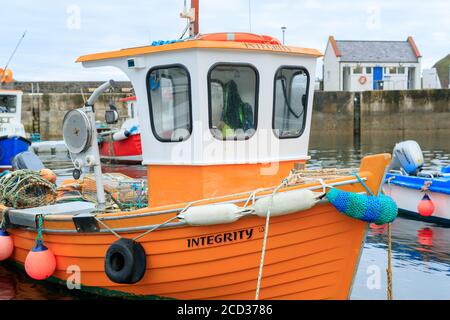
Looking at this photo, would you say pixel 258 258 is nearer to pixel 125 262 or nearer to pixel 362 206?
pixel 362 206

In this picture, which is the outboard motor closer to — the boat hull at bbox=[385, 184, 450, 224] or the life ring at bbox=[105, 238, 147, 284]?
the boat hull at bbox=[385, 184, 450, 224]

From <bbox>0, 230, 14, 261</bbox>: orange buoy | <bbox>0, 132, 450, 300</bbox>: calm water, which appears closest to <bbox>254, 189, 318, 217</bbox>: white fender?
<bbox>0, 132, 450, 300</bbox>: calm water

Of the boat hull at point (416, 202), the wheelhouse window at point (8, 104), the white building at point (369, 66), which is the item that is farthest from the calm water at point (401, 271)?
the white building at point (369, 66)

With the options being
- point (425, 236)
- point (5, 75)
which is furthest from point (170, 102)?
point (5, 75)

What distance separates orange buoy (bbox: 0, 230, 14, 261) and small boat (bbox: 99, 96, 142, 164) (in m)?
13.9

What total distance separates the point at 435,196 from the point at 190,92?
6564 millimetres

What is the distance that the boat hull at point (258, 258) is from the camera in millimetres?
5102

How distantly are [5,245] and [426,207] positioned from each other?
699 centimetres

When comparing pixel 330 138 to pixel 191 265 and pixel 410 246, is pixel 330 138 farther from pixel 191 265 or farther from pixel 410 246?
pixel 191 265

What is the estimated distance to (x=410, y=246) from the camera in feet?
29.5

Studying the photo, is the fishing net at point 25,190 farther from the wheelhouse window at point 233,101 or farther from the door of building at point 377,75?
the door of building at point 377,75

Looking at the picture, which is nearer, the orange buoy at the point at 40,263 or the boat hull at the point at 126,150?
the orange buoy at the point at 40,263

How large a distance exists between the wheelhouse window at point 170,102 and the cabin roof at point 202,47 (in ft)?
0.63

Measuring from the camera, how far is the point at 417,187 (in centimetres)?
1084
